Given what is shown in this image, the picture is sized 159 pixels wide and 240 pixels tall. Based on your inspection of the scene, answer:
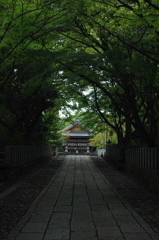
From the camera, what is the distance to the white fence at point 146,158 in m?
11.0

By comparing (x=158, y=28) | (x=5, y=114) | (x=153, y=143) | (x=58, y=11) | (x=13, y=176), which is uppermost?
(x=58, y=11)

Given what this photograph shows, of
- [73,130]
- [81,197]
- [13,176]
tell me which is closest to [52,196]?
[81,197]

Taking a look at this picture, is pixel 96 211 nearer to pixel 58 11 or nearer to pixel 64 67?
pixel 58 11

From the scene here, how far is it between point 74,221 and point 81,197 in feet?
10.4

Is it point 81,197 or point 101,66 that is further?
point 101,66

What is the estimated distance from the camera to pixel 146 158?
12.6m

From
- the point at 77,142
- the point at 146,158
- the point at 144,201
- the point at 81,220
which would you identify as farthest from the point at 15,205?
the point at 77,142

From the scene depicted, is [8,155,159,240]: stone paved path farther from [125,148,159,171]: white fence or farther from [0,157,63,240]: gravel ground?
[125,148,159,171]: white fence

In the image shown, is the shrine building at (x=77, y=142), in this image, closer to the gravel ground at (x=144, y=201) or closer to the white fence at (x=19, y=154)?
the white fence at (x=19, y=154)

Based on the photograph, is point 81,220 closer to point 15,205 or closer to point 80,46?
point 15,205

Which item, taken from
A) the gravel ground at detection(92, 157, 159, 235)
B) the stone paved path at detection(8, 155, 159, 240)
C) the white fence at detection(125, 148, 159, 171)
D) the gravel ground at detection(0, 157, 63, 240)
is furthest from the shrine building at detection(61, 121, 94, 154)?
the stone paved path at detection(8, 155, 159, 240)

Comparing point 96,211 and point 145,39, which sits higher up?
point 145,39

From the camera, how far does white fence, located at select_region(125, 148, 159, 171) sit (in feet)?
36.1

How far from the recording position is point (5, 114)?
18234 millimetres
